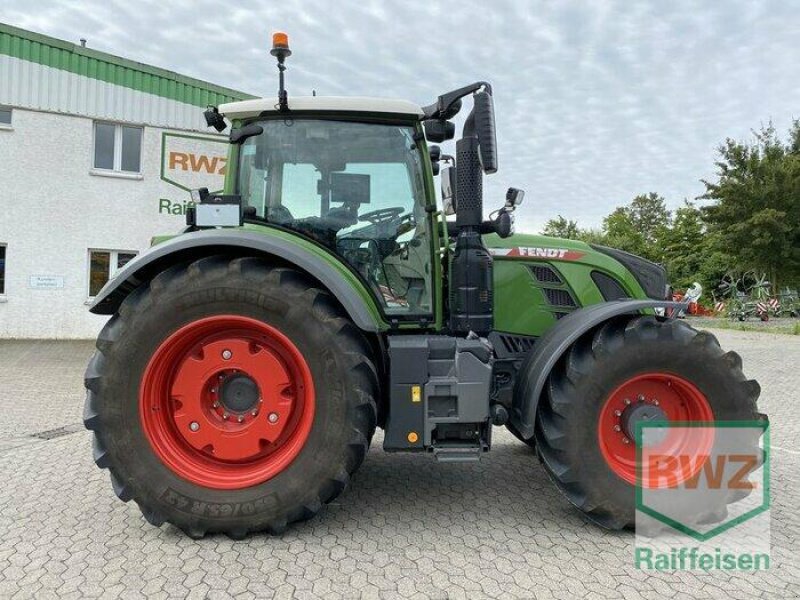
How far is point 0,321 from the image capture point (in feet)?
36.8

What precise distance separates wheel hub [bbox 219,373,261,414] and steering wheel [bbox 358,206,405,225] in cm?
113

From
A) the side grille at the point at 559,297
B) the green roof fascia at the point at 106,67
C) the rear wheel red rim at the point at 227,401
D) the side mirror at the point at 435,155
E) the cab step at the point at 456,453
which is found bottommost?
the cab step at the point at 456,453

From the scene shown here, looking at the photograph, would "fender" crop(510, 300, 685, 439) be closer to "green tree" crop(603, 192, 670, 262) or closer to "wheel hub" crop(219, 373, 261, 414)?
"wheel hub" crop(219, 373, 261, 414)

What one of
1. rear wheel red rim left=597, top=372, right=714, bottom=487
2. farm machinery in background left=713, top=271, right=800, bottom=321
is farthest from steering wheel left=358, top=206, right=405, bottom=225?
farm machinery in background left=713, top=271, right=800, bottom=321

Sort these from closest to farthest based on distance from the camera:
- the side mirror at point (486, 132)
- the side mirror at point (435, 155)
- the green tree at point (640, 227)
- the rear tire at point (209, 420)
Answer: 1. the rear tire at point (209, 420)
2. the side mirror at point (486, 132)
3. the side mirror at point (435, 155)
4. the green tree at point (640, 227)

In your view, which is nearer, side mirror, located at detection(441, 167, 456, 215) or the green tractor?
the green tractor

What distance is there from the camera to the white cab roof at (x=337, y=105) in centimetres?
316

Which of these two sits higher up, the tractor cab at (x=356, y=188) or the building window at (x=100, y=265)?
the tractor cab at (x=356, y=188)

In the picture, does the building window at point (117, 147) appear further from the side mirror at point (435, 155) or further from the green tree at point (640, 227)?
the green tree at point (640, 227)

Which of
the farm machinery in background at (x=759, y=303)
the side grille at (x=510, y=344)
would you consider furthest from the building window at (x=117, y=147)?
the farm machinery in background at (x=759, y=303)

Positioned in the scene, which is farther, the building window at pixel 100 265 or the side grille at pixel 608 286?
the building window at pixel 100 265

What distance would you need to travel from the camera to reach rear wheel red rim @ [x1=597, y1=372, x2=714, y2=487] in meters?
2.98

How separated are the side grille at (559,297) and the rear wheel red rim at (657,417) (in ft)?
2.57

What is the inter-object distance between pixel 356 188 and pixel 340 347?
1032 mm
